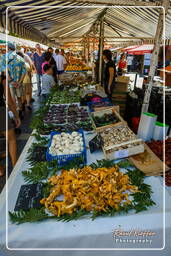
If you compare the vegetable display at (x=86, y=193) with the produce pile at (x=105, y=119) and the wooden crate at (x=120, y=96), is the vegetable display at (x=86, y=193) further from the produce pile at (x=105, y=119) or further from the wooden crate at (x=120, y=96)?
the wooden crate at (x=120, y=96)

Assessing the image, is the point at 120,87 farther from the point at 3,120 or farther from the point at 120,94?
the point at 3,120

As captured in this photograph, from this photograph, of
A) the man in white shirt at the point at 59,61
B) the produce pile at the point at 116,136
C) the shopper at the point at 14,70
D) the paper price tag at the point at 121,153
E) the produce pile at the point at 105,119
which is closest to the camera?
the paper price tag at the point at 121,153

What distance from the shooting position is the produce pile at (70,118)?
250 centimetres

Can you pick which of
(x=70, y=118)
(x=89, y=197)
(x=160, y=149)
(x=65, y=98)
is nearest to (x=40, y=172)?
(x=89, y=197)

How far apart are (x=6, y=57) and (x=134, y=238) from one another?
15.0ft

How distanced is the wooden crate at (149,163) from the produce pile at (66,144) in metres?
0.55

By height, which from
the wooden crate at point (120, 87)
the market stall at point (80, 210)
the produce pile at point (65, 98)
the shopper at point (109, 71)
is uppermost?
the shopper at point (109, 71)

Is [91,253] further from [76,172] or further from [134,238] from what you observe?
[76,172]

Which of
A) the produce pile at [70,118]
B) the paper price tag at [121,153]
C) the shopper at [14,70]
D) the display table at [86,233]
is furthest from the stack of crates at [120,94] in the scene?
the display table at [86,233]

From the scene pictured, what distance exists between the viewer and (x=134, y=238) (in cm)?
119

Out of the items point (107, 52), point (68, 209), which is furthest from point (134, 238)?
point (107, 52)

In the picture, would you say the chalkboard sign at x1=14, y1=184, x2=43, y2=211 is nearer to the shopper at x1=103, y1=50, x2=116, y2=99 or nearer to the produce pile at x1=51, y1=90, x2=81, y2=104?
the produce pile at x1=51, y1=90, x2=81, y2=104

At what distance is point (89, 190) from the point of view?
1338 mm

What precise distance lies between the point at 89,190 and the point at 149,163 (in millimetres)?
665
